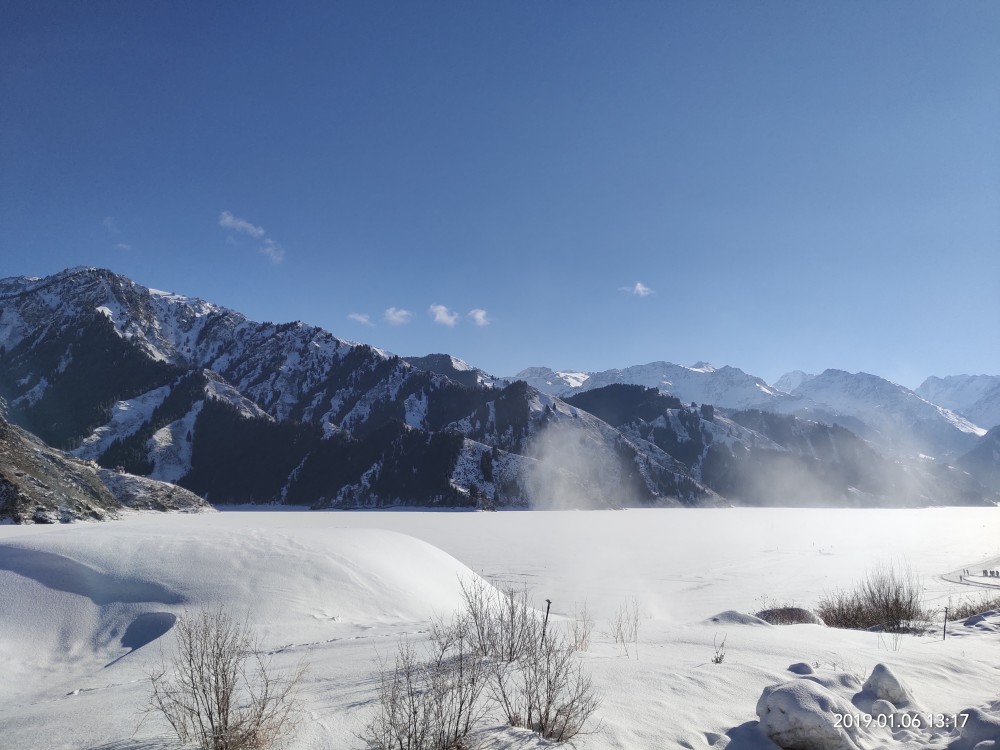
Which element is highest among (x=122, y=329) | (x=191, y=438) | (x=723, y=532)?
(x=122, y=329)

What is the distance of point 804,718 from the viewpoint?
563cm

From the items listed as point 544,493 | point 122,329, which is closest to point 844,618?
point 544,493

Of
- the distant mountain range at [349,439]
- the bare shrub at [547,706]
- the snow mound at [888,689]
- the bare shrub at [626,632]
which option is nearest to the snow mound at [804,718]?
the snow mound at [888,689]

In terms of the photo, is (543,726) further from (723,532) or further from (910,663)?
(723,532)

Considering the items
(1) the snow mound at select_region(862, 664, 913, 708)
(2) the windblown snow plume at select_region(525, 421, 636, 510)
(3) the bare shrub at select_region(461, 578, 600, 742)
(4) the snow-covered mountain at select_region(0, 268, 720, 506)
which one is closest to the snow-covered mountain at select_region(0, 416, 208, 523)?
(3) the bare shrub at select_region(461, 578, 600, 742)

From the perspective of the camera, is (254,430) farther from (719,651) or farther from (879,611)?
(719,651)

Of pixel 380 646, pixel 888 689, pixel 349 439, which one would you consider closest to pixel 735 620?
pixel 888 689

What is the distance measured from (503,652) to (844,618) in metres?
14.7

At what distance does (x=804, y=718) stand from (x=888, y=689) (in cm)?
240

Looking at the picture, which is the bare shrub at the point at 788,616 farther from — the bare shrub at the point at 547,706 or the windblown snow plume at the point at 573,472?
the windblown snow plume at the point at 573,472

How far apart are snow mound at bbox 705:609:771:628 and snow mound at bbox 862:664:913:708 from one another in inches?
339

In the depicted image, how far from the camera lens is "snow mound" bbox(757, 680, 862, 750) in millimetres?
5535

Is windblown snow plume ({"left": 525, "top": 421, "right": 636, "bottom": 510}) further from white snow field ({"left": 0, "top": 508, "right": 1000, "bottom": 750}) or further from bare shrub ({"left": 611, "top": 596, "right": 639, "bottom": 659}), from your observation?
bare shrub ({"left": 611, "top": 596, "right": 639, "bottom": 659})

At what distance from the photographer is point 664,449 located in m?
189
